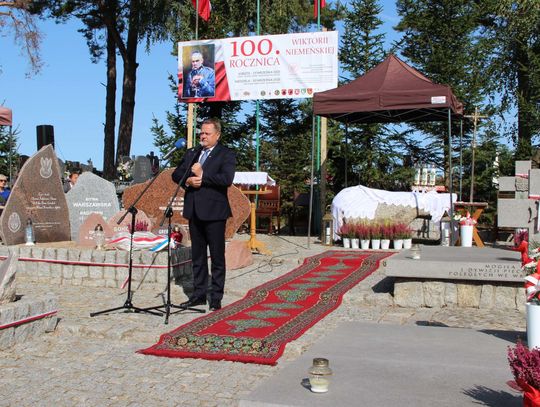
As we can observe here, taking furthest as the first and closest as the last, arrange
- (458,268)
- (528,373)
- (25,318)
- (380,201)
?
1. (380,201)
2. (458,268)
3. (25,318)
4. (528,373)

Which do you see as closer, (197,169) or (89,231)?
(197,169)

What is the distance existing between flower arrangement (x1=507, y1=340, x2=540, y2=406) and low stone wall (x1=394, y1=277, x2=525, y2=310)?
4008mm

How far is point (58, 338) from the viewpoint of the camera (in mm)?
5551

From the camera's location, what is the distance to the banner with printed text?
14.6m

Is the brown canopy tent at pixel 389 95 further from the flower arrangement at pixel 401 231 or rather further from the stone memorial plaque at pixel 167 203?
the stone memorial plaque at pixel 167 203

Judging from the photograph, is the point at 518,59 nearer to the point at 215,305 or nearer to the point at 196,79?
the point at 196,79

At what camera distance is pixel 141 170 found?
1547cm

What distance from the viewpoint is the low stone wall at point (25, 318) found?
16.8 ft

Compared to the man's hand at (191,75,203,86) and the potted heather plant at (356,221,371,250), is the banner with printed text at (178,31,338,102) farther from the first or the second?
the potted heather plant at (356,221,371,250)

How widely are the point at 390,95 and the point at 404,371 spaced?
26.9 feet

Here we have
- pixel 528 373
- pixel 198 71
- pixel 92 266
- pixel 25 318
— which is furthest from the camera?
→ pixel 198 71

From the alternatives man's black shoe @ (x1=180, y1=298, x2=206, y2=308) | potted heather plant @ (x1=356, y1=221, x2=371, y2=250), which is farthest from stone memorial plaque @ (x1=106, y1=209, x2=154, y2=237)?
potted heather plant @ (x1=356, y1=221, x2=371, y2=250)

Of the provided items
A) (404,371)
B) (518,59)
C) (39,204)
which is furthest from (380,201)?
(518,59)

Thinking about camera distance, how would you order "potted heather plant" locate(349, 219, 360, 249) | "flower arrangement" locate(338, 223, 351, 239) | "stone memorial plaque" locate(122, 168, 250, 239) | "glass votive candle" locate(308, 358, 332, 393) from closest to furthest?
"glass votive candle" locate(308, 358, 332, 393) < "stone memorial plaque" locate(122, 168, 250, 239) < "potted heather plant" locate(349, 219, 360, 249) < "flower arrangement" locate(338, 223, 351, 239)
